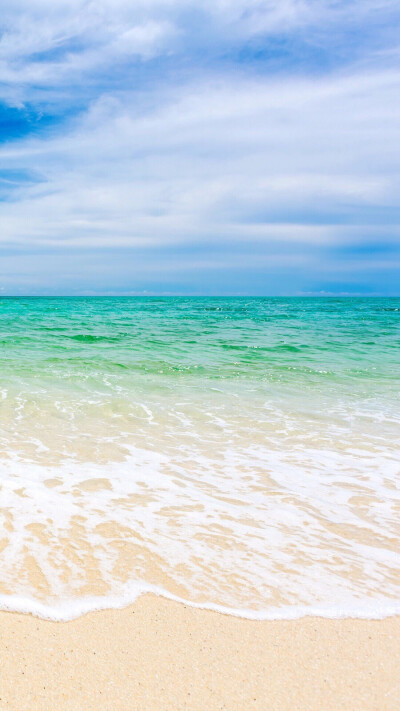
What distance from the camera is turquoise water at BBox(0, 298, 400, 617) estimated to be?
3.04 meters

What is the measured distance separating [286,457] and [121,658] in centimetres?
350

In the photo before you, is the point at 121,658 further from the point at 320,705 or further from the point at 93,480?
the point at 93,480

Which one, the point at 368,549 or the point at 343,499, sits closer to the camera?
the point at 368,549

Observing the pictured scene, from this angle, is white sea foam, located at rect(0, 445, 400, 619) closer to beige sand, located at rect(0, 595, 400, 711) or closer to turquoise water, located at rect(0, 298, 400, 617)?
turquoise water, located at rect(0, 298, 400, 617)

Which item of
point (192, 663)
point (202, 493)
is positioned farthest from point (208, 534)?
point (192, 663)

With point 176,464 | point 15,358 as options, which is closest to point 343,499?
point 176,464

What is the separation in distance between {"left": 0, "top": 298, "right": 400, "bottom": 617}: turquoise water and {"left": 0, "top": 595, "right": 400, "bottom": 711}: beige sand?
0.16 metres

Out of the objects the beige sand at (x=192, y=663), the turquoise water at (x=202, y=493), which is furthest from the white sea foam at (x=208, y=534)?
the beige sand at (x=192, y=663)

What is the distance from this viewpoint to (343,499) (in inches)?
174

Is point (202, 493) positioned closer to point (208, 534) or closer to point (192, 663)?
point (208, 534)

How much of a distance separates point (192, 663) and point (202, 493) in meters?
2.12

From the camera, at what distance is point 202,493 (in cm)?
450

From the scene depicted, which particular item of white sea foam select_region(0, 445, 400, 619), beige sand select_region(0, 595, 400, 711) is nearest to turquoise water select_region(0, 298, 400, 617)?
white sea foam select_region(0, 445, 400, 619)

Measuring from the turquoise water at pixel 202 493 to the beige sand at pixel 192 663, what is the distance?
0.51 ft
